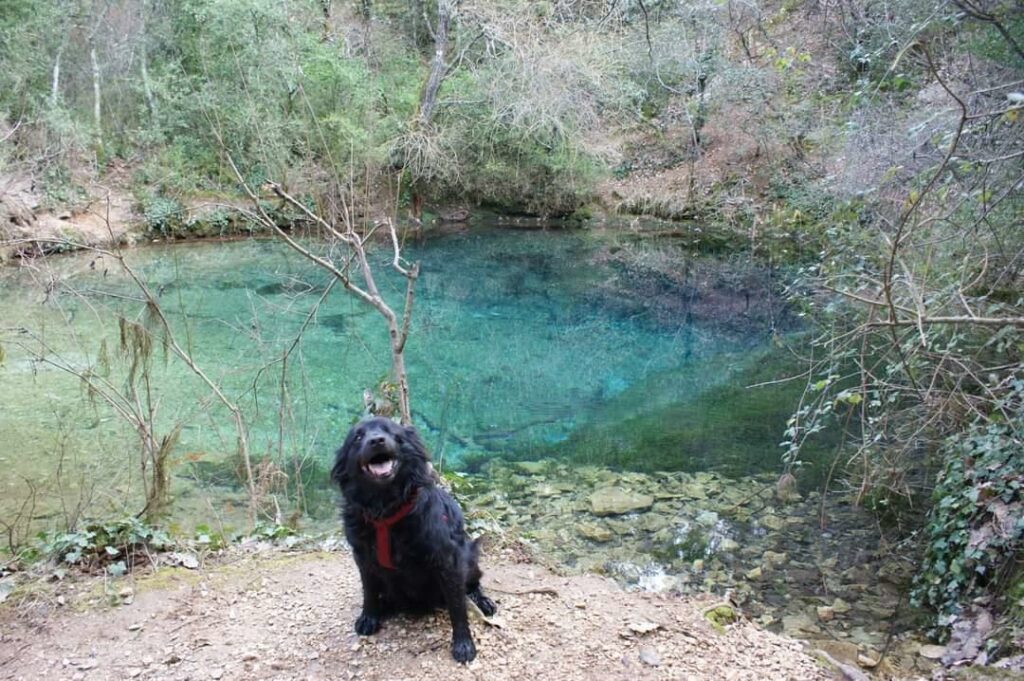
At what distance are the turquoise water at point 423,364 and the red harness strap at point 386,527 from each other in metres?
2.72

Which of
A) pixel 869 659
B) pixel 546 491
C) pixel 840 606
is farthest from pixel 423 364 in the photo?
pixel 869 659

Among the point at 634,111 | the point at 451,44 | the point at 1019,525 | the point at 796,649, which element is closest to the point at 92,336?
the point at 796,649

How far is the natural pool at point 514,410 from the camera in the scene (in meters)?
5.83

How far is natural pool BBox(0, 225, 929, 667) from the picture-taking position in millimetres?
5832

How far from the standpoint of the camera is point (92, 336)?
1097cm

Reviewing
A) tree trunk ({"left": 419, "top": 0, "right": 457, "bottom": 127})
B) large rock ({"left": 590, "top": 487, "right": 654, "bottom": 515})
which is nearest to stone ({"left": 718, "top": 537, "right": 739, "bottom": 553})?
large rock ({"left": 590, "top": 487, "right": 654, "bottom": 515})

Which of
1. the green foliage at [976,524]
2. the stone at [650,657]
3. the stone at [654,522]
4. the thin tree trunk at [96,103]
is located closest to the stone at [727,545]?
the stone at [654,522]

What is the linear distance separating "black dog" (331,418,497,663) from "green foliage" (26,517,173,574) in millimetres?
1763

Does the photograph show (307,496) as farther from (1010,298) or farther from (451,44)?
(451,44)

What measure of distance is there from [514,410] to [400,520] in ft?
21.8

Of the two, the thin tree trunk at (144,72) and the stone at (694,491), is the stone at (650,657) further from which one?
the thin tree trunk at (144,72)

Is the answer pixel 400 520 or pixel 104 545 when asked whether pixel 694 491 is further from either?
pixel 104 545

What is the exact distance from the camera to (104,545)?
4.20 meters

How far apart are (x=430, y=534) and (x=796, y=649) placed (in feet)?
7.42
